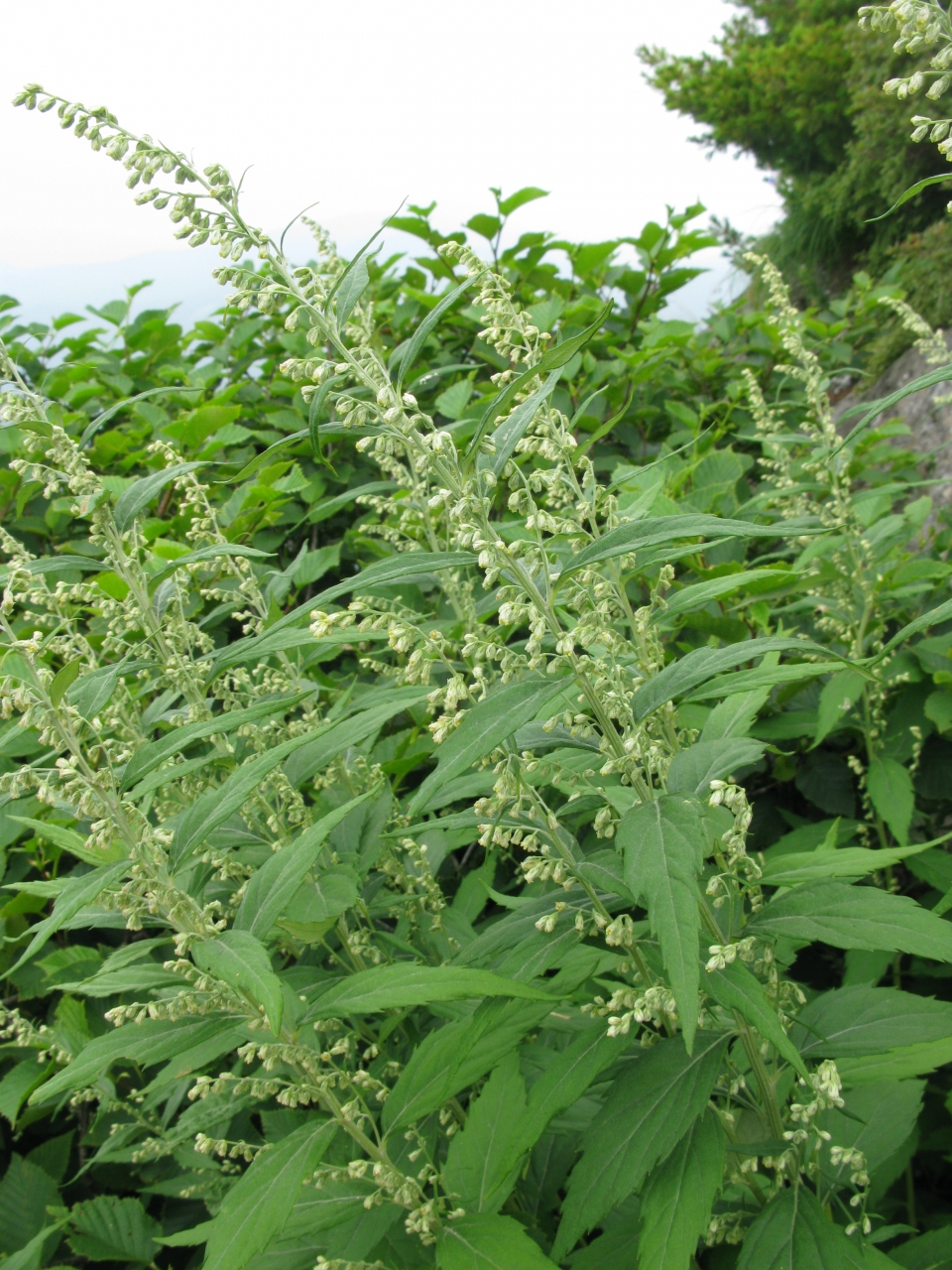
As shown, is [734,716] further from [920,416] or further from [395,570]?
[920,416]

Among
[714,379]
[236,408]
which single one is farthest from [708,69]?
[236,408]

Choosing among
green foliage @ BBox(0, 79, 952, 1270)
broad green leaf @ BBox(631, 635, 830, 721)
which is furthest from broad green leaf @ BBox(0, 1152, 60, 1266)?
broad green leaf @ BBox(631, 635, 830, 721)

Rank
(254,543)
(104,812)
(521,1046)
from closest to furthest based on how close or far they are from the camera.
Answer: (104,812), (521,1046), (254,543)

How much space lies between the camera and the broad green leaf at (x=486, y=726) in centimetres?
128

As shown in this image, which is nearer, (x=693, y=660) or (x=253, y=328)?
(x=693, y=660)

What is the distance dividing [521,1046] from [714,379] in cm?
396

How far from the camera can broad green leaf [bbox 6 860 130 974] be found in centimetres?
137

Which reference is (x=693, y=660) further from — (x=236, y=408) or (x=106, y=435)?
(x=106, y=435)

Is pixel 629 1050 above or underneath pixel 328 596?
underneath

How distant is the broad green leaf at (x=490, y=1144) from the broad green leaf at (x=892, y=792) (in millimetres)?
1608

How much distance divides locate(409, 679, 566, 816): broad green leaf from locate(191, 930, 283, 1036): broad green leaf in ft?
1.14

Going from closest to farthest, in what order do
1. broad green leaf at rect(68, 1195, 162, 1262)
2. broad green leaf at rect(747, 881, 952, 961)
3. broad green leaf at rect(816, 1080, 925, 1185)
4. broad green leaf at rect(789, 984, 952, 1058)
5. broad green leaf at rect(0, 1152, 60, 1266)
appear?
1. broad green leaf at rect(747, 881, 952, 961)
2. broad green leaf at rect(789, 984, 952, 1058)
3. broad green leaf at rect(816, 1080, 925, 1185)
4. broad green leaf at rect(68, 1195, 162, 1262)
5. broad green leaf at rect(0, 1152, 60, 1266)

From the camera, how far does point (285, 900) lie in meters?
1.58

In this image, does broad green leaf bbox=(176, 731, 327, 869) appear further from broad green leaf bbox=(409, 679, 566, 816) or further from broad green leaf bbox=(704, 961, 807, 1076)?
broad green leaf bbox=(704, 961, 807, 1076)
